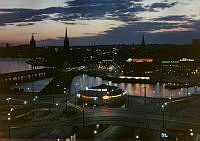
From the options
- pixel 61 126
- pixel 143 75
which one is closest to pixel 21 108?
pixel 61 126

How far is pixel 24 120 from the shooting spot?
13148mm

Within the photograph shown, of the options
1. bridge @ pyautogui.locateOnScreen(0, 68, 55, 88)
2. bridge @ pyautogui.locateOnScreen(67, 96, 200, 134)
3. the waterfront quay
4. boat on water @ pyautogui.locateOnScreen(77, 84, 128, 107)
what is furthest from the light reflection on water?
bridge @ pyautogui.locateOnScreen(67, 96, 200, 134)

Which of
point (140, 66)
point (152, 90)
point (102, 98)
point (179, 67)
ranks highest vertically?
point (102, 98)

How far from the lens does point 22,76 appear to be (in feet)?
170

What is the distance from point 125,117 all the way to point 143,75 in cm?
3192

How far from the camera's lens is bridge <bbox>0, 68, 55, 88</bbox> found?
44.0 metres

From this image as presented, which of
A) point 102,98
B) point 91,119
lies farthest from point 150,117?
point 102,98

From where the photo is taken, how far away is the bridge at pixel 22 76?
4397 centimetres

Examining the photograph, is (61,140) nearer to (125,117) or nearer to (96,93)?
(125,117)

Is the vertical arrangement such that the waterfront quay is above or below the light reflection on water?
above

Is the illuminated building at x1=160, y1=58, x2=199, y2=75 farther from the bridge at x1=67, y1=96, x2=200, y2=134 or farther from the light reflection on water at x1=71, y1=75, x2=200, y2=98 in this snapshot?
the bridge at x1=67, y1=96, x2=200, y2=134

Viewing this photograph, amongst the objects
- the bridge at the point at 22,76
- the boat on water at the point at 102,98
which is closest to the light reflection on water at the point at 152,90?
the boat on water at the point at 102,98

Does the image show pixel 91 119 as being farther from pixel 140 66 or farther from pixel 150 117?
pixel 140 66

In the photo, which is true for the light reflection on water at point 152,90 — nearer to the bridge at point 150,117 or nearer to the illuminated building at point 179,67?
the illuminated building at point 179,67
